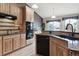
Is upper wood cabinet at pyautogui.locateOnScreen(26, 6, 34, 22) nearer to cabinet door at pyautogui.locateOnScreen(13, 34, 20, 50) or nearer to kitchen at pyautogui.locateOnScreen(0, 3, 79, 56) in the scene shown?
kitchen at pyautogui.locateOnScreen(0, 3, 79, 56)

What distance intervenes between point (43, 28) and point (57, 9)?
0.43 meters

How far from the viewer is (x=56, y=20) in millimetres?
2641

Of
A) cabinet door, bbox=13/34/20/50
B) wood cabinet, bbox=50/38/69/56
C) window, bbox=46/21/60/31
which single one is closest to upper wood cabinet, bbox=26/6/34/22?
window, bbox=46/21/60/31

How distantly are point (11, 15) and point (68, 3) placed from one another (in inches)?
46.0

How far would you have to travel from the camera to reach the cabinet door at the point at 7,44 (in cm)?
296

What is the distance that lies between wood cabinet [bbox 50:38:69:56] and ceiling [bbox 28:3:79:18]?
53cm

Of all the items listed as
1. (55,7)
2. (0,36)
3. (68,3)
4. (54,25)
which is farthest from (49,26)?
(0,36)

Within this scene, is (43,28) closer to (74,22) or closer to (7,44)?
(74,22)

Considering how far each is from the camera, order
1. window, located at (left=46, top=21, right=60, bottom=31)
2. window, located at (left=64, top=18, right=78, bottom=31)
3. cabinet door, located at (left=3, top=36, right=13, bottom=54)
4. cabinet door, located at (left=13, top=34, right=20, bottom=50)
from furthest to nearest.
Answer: cabinet door, located at (left=3, top=36, right=13, bottom=54)
cabinet door, located at (left=13, top=34, right=20, bottom=50)
window, located at (left=46, top=21, right=60, bottom=31)
window, located at (left=64, top=18, right=78, bottom=31)

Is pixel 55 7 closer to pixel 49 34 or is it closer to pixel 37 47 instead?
pixel 49 34

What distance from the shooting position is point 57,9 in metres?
2.62

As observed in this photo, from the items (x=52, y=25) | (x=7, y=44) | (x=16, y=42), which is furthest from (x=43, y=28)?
(x=7, y=44)

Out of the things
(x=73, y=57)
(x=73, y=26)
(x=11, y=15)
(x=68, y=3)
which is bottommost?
(x=73, y=57)

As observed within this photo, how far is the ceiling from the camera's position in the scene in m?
2.55
